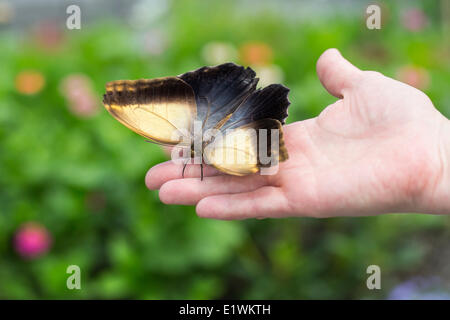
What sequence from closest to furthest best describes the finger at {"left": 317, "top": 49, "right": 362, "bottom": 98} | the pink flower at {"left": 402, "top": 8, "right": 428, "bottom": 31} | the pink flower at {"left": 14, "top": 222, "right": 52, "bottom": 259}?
the finger at {"left": 317, "top": 49, "right": 362, "bottom": 98}, the pink flower at {"left": 14, "top": 222, "right": 52, "bottom": 259}, the pink flower at {"left": 402, "top": 8, "right": 428, "bottom": 31}

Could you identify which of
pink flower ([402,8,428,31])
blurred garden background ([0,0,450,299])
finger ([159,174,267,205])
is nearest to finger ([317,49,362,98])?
finger ([159,174,267,205])

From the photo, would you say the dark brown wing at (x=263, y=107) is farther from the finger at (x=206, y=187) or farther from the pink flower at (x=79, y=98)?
the pink flower at (x=79, y=98)

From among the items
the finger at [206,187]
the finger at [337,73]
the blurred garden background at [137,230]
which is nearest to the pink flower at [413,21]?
the blurred garden background at [137,230]

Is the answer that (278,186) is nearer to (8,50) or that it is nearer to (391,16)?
(8,50)

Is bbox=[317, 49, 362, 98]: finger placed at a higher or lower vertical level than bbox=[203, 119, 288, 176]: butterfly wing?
higher

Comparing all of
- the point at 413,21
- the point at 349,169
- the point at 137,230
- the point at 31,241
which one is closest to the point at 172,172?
the point at 349,169

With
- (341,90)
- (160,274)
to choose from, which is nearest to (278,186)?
(341,90)

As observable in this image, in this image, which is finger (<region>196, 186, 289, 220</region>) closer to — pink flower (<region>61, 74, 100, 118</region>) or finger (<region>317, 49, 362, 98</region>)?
finger (<region>317, 49, 362, 98</region>)
